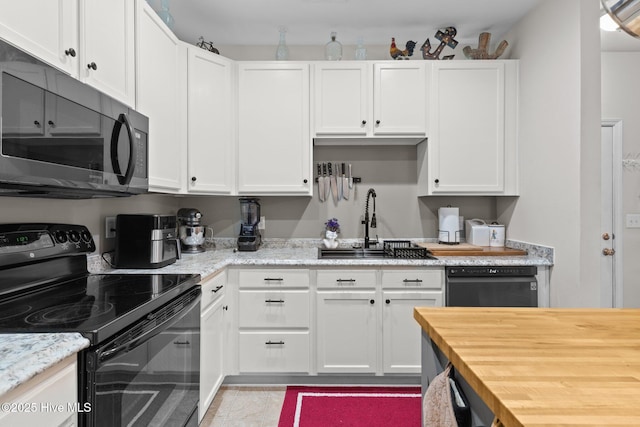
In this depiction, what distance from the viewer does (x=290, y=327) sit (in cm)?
242

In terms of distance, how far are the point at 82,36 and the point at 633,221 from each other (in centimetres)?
414

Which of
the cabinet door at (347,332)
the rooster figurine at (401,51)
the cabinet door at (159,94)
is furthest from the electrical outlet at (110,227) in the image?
the rooster figurine at (401,51)


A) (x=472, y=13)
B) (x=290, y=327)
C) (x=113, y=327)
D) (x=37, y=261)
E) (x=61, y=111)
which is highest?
(x=472, y=13)

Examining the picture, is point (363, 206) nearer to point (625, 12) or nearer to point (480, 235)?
point (480, 235)

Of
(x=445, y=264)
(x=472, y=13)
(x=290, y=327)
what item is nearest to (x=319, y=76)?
(x=472, y=13)

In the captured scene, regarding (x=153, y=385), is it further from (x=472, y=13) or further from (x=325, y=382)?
(x=472, y=13)

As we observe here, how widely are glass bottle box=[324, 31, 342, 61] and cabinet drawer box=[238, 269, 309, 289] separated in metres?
1.68

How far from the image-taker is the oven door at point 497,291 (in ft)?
7.60

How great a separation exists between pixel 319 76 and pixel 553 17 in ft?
5.23

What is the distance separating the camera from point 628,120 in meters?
3.13

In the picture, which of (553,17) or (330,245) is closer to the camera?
(553,17)

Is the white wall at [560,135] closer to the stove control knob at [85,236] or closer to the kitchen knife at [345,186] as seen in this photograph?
the kitchen knife at [345,186]

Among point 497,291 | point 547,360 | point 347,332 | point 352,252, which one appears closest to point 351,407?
point 347,332

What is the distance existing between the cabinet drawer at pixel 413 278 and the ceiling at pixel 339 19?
1.86m
